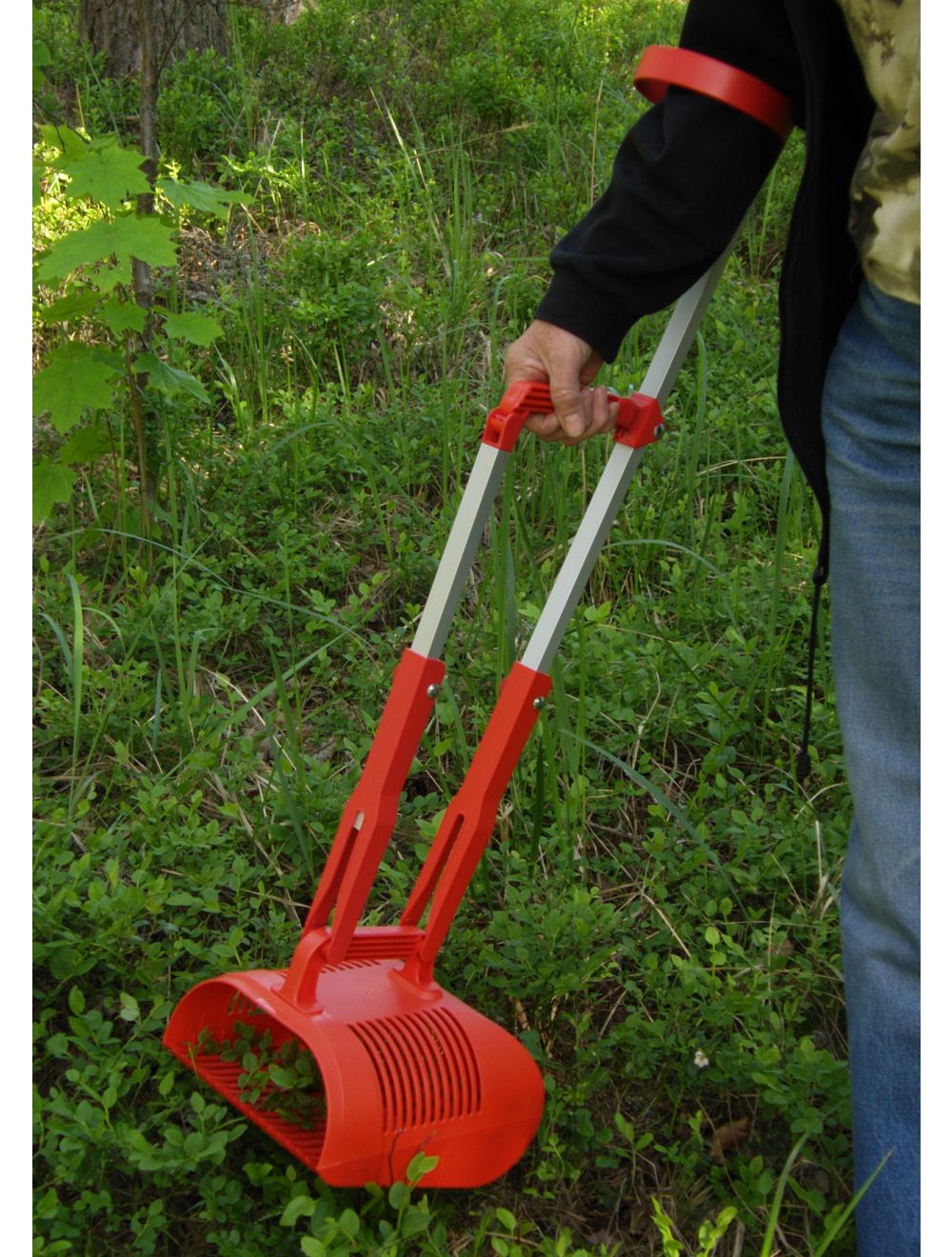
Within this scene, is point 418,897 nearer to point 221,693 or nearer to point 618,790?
point 618,790

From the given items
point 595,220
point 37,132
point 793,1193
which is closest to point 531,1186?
point 793,1193

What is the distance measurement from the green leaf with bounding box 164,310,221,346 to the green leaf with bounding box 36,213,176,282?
25 centimetres

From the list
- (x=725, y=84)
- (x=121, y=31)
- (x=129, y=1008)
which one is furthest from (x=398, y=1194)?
(x=121, y=31)

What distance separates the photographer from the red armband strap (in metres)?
1.62

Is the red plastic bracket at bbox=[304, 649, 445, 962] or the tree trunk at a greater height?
the tree trunk

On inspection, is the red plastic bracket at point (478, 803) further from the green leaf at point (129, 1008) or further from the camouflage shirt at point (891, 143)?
the camouflage shirt at point (891, 143)

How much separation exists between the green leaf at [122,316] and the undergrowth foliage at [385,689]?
1 centimetres

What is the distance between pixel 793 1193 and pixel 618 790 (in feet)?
3.00

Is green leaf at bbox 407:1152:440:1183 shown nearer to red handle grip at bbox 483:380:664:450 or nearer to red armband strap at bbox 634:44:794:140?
red handle grip at bbox 483:380:664:450

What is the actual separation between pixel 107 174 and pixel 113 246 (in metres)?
0.16

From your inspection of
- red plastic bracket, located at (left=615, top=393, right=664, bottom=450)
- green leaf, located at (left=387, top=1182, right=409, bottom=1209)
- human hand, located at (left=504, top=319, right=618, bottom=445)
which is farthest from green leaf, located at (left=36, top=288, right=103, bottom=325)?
green leaf, located at (left=387, top=1182, right=409, bottom=1209)

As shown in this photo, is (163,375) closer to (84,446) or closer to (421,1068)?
(84,446)

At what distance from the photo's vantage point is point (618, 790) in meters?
2.69

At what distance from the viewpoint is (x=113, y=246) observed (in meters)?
2.68
